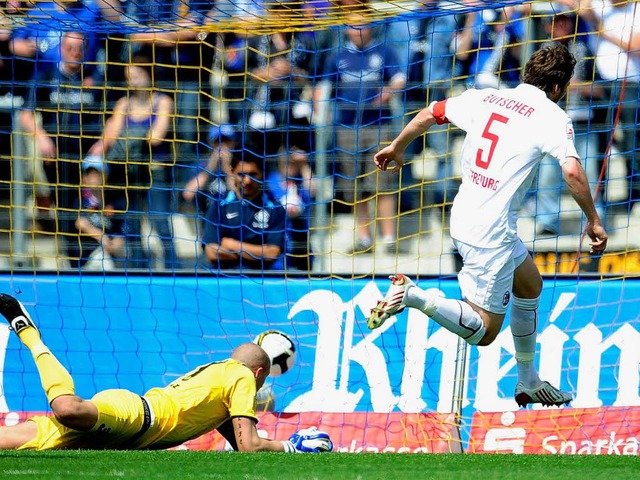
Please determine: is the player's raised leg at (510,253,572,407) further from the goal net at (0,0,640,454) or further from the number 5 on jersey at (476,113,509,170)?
the goal net at (0,0,640,454)

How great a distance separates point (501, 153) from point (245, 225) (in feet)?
10.8

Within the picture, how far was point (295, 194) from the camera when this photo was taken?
8805 millimetres

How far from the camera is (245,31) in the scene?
342 inches

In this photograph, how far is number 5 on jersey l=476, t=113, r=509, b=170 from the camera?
232 inches

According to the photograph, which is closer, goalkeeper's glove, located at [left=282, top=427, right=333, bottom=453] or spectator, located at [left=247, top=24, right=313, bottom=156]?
goalkeeper's glove, located at [left=282, top=427, right=333, bottom=453]

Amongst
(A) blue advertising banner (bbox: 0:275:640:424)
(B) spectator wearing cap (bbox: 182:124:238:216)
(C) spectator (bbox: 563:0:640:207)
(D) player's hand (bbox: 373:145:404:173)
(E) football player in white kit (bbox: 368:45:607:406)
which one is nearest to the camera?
(E) football player in white kit (bbox: 368:45:607:406)

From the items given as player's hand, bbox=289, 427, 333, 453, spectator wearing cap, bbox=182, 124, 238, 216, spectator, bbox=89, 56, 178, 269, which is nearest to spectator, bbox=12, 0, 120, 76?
spectator, bbox=89, 56, 178, 269

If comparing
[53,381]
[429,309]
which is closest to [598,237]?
[429,309]

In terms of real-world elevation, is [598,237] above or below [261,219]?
above

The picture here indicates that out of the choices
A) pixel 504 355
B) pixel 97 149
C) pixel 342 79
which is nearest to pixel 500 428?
pixel 504 355

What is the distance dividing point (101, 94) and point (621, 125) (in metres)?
4.04

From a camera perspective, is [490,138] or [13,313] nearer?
[490,138]

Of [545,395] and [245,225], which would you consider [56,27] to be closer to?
[245,225]

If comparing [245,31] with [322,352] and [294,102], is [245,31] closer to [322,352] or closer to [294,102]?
[294,102]
